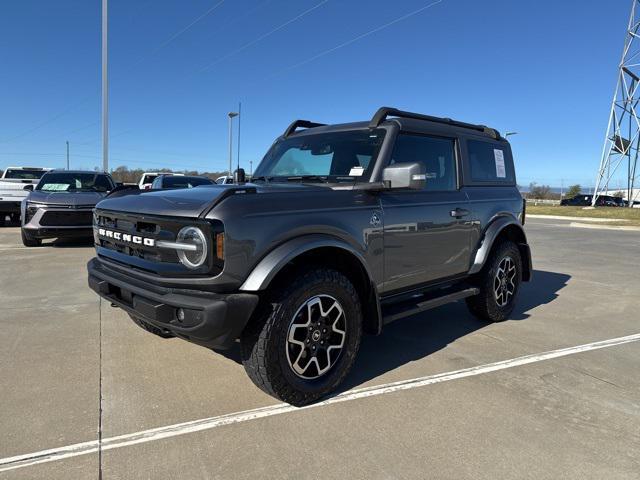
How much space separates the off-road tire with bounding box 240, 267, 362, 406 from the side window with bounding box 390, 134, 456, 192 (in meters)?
1.26

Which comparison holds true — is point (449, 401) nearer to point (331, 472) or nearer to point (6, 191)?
point (331, 472)

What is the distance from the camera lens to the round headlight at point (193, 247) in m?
2.62

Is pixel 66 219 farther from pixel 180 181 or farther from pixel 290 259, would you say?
pixel 290 259

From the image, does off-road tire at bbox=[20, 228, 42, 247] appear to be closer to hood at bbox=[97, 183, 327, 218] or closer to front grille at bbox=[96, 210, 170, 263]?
front grille at bbox=[96, 210, 170, 263]

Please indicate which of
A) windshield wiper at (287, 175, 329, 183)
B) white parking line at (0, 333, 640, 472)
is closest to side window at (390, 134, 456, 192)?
windshield wiper at (287, 175, 329, 183)

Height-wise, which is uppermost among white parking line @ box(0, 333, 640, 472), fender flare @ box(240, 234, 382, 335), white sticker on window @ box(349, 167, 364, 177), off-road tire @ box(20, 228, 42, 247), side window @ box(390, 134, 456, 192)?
side window @ box(390, 134, 456, 192)

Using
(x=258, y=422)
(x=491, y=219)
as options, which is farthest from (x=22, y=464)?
(x=491, y=219)

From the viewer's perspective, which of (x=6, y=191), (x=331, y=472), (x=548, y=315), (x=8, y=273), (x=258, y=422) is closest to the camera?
(x=331, y=472)

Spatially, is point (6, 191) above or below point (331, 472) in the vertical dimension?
above

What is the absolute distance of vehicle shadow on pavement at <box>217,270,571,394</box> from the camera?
3637mm

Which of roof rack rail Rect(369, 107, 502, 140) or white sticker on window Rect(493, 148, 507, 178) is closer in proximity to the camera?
roof rack rail Rect(369, 107, 502, 140)

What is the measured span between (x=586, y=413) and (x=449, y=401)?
0.87 m

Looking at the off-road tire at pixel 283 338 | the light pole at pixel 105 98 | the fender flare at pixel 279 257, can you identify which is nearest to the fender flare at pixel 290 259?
the fender flare at pixel 279 257

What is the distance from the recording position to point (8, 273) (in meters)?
6.91
